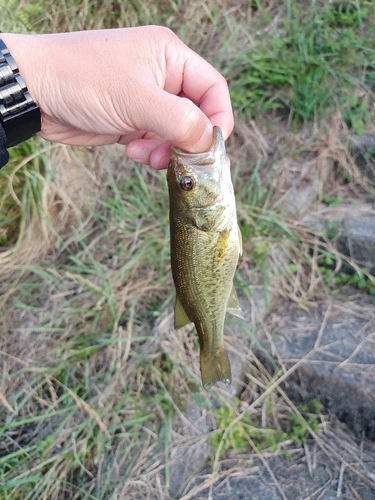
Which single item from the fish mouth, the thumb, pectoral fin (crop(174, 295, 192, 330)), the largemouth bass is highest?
the thumb

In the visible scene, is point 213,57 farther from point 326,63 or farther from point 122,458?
point 122,458

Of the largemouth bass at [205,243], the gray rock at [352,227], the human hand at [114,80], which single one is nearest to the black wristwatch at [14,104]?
the human hand at [114,80]

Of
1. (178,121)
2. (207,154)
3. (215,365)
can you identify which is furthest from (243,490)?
(178,121)

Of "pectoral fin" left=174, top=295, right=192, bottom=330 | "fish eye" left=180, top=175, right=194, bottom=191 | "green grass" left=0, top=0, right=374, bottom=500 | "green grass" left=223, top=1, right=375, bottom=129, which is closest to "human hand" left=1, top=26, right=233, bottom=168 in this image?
"fish eye" left=180, top=175, right=194, bottom=191

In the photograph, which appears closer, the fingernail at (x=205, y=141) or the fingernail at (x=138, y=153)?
the fingernail at (x=205, y=141)

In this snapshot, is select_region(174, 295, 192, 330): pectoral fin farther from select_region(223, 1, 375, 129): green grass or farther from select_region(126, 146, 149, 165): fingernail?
select_region(223, 1, 375, 129): green grass

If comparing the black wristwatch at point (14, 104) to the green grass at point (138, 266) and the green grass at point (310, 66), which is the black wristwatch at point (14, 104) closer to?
the green grass at point (138, 266)

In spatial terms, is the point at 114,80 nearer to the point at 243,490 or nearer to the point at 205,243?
the point at 205,243
